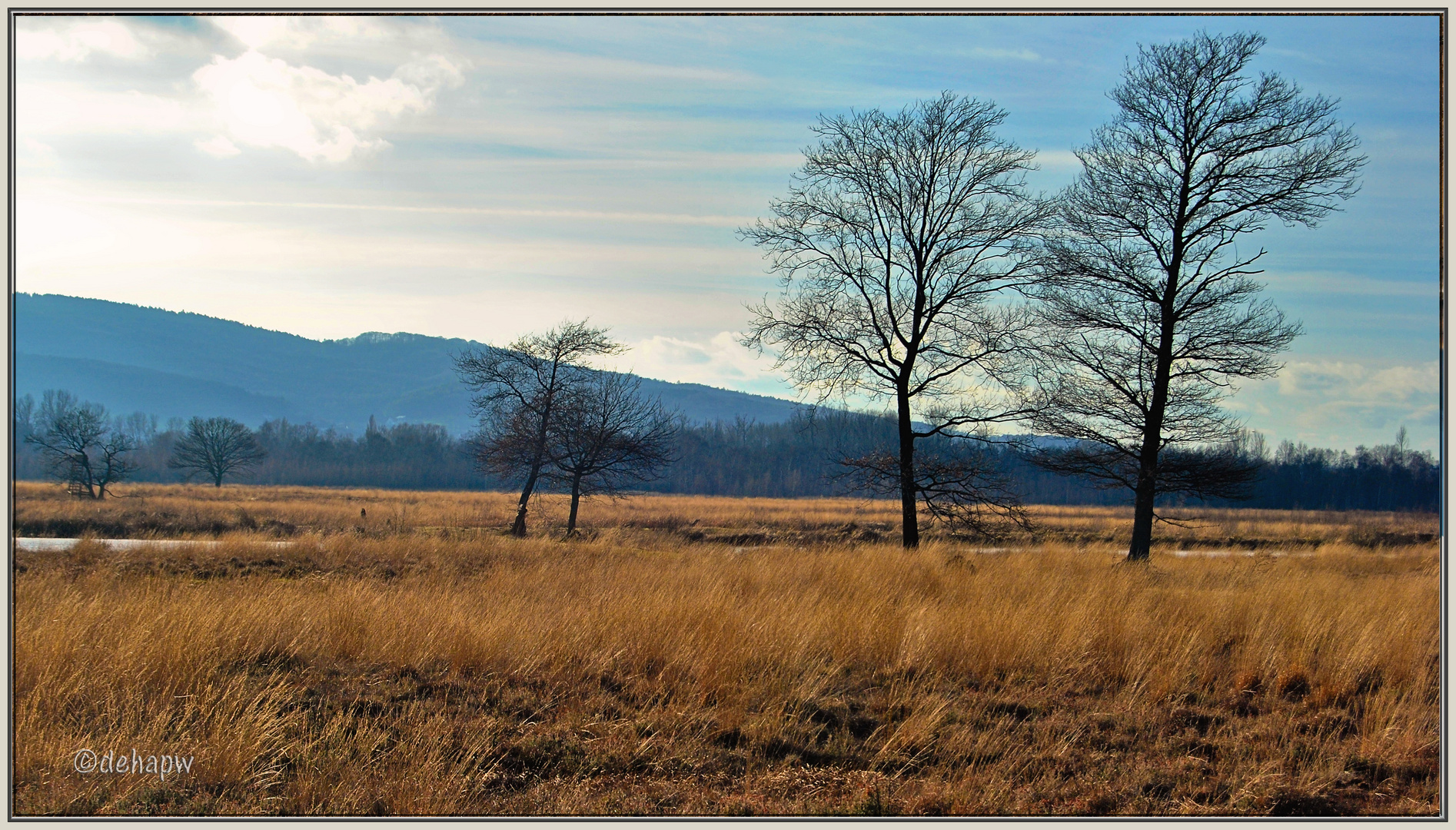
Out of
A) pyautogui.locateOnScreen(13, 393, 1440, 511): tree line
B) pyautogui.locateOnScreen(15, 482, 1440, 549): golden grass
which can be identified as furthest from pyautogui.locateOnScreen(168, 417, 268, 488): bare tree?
pyautogui.locateOnScreen(13, 393, 1440, 511): tree line

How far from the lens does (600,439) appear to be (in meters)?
24.4

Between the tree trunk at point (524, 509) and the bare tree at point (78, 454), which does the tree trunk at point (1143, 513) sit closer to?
the tree trunk at point (524, 509)

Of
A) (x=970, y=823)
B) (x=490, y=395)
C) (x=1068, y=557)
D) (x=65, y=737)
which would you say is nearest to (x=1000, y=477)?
(x=1068, y=557)

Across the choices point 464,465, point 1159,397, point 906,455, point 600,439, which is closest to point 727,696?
point 906,455


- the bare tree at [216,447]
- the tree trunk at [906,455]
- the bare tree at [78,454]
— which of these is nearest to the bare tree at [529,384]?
the tree trunk at [906,455]

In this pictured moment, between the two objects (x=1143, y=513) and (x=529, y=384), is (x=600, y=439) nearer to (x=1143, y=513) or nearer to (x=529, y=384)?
(x=529, y=384)

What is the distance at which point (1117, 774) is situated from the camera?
192 inches

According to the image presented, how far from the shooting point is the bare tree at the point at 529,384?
23.5 meters

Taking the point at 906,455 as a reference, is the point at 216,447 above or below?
below

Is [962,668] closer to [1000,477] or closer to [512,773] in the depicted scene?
[512,773]

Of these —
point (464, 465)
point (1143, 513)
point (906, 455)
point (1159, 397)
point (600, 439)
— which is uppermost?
point (1159, 397)

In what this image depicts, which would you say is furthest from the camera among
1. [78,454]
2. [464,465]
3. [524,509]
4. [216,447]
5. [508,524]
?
[464,465]

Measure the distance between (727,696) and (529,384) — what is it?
19531mm

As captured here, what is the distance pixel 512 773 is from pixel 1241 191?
14270 millimetres
